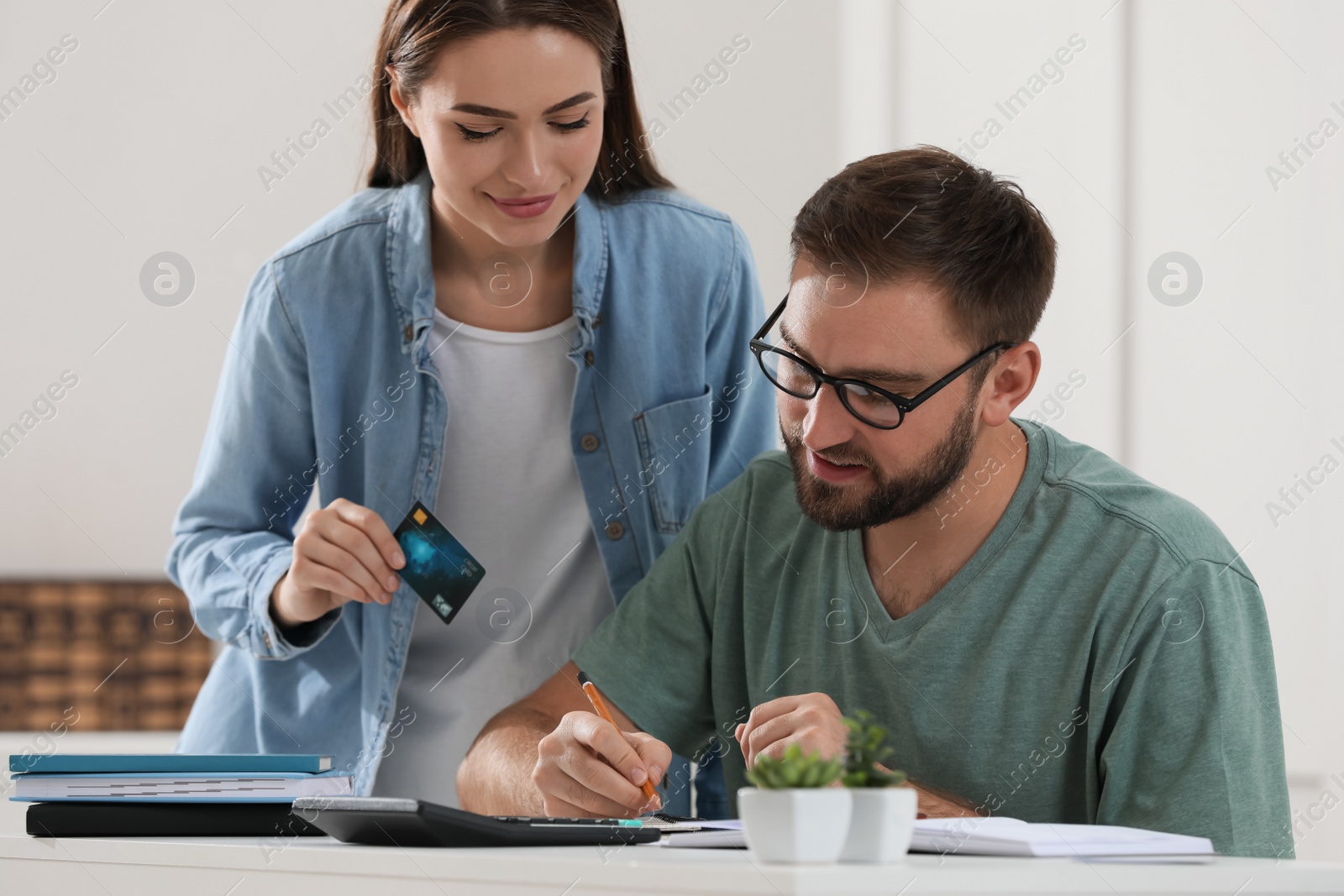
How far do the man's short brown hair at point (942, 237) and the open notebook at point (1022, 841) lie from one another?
2.04 ft

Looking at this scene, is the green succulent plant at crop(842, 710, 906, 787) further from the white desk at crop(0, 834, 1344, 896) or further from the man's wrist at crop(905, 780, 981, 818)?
the man's wrist at crop(905, 780, 981, 818)

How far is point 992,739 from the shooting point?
4.40 feet

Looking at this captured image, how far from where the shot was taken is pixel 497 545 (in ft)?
5.79

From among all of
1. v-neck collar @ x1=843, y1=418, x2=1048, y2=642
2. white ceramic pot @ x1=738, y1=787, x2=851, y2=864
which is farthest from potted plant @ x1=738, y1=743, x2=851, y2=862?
v-neck collar @ x1=843, y1=418, x2=1048, y2=642

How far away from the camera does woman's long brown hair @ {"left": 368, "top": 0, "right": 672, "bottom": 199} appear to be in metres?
1.52

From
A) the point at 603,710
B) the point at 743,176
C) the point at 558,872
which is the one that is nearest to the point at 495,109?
the point at 603,710

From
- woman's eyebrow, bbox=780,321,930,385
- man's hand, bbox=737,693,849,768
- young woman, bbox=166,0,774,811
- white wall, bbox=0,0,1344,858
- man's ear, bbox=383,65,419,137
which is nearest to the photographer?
man's hand, bbox=737,693,849,768

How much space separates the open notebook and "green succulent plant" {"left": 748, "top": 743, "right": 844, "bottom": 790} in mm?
150

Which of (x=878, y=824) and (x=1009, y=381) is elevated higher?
(x=1009, y=381)

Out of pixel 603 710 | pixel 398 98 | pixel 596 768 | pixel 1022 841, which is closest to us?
pixel 1022 841

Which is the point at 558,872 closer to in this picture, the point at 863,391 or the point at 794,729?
the point at 794,729

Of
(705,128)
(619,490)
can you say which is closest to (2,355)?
(705,128)

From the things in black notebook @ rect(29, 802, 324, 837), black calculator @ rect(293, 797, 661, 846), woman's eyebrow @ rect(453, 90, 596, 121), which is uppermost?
woman's eyebrow @ rect(453, 90, 596, 121)

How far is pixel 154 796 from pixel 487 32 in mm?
904
